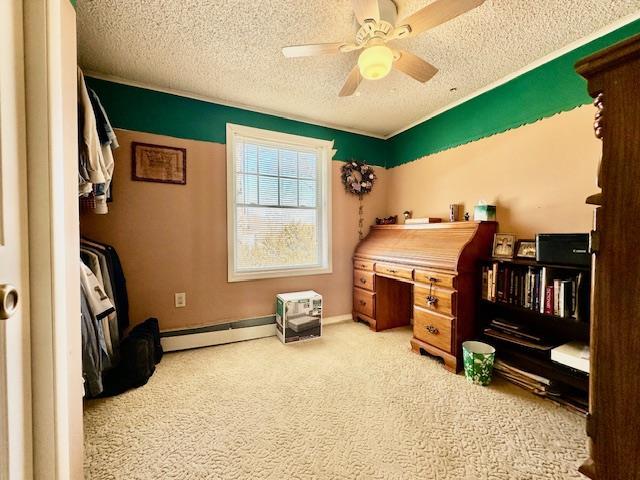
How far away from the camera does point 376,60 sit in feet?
4.86

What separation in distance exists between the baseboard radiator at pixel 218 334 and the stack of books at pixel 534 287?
2.08 m

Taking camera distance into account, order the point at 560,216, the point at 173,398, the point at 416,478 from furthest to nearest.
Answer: the point at 560,216
the point at 173,398
the point at 416,478

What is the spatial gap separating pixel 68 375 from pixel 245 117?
2535 millimetres

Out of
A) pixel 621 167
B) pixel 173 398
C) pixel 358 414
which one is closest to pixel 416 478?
pixel 358 414

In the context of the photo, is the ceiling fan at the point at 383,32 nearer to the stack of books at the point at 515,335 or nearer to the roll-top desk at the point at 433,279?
the roll-top desk at the point at 433,279

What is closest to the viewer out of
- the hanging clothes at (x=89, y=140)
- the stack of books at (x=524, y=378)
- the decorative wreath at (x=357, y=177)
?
the hanging clothes at (x=89, y=140)

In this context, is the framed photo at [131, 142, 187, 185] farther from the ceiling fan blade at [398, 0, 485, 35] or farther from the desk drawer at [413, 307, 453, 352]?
the desk drawer at [413, 307, 453, 352]

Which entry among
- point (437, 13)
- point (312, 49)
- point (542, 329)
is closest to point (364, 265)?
point (542, 329)

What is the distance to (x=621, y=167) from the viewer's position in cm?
63

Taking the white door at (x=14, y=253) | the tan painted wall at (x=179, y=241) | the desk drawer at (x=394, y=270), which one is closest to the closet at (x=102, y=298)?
the tan painted wall at (x=179, y=241)

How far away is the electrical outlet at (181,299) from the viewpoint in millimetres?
2469

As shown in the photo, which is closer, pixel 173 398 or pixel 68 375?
pixel 68 375

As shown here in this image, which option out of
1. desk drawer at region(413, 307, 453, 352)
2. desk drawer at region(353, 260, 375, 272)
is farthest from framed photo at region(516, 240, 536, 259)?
desk drawer at region(353, 260, 375, 272)

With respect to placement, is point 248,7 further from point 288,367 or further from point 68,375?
point 288,367
